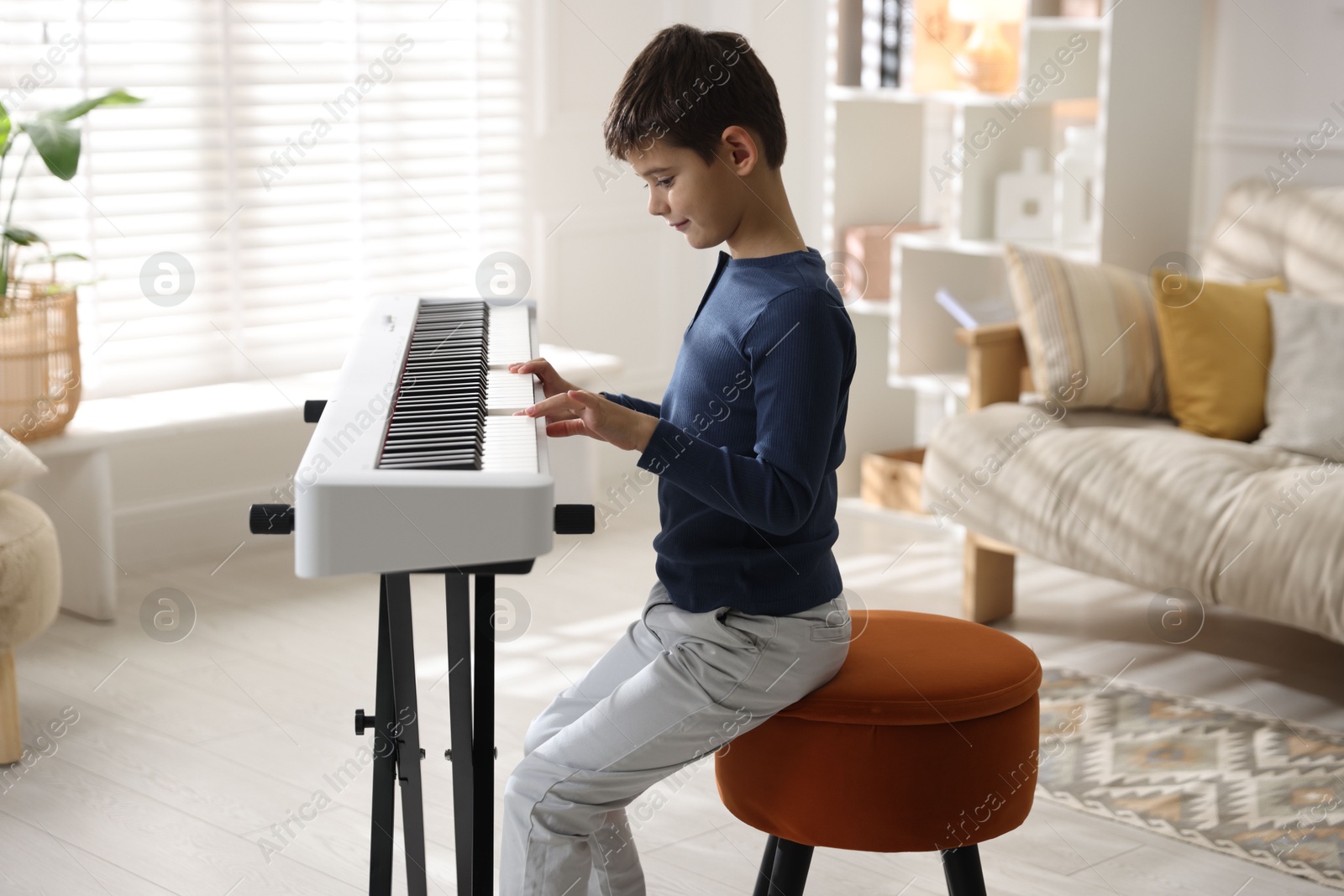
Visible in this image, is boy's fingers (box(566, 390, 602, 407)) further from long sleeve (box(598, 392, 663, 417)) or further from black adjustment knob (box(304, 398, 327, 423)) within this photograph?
black adjustment knob (box(304, 398, 327, 423))

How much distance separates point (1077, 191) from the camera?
358cm

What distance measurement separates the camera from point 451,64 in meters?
3.95

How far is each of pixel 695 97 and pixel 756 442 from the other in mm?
332

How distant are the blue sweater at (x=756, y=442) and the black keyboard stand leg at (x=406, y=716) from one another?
10.5 inches

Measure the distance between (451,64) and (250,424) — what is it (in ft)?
4.05

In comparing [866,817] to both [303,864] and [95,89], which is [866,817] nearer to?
[303,864]

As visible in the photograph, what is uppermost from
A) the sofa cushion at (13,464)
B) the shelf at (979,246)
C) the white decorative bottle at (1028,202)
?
the white decorative bottle at (1028,202)

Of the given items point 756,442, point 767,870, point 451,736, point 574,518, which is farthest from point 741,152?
point 767,870

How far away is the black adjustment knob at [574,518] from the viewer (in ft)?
4.26

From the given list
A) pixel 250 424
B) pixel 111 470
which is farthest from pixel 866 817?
pixel 111 470

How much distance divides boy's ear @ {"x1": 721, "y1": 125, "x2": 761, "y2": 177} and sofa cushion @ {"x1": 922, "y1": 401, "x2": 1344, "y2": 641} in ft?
4.83

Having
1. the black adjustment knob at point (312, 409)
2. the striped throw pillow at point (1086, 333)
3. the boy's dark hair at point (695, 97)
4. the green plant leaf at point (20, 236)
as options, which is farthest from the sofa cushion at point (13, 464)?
the striped throw pillow at point (1086, 333)

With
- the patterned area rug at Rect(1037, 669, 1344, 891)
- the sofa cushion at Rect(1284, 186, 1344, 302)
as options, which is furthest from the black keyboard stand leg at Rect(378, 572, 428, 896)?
the sofa cushion at Rect(1284, 186, 1344, 302)

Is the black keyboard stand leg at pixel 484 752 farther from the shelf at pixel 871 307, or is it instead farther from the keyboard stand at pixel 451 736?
the shelf at pixel 871 307
